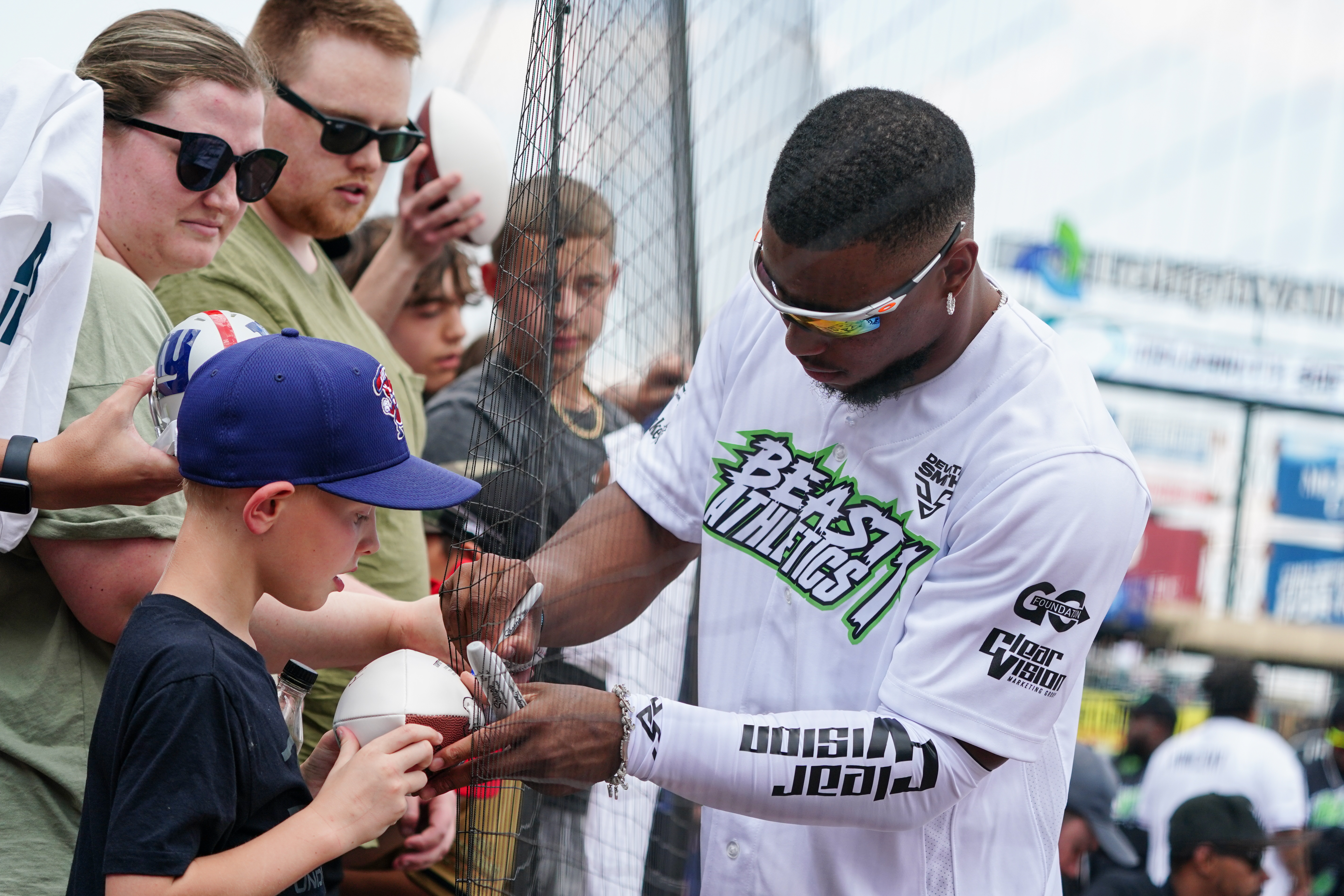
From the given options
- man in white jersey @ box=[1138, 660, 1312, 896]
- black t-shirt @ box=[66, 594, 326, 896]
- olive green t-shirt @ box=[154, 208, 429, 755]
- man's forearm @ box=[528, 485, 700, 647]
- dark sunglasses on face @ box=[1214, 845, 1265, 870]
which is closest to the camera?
black t-shirt @ box=[66, 594, 326, 896]

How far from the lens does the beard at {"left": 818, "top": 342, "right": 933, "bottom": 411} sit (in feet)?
5.62

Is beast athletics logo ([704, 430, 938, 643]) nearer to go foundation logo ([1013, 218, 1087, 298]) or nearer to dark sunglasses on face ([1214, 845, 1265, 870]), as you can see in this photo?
dark sunglasses on face ([1214, 845, 1265, 870])

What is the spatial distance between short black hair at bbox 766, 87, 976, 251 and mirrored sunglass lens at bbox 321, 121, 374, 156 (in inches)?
49.2

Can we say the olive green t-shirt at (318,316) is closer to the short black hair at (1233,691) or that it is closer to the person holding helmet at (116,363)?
the person holding helmet at (116,363)

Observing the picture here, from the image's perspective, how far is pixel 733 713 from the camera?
1.61 metres

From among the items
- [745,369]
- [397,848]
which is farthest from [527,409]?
[397,848]

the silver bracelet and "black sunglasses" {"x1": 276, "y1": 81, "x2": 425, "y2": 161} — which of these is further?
"black sunglasses" {"x1": 276, "y1": 81, "x2": 425, "y2": 161}

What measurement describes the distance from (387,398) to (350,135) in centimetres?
117

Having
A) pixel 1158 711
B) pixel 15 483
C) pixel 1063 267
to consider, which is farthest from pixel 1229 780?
pixel 1063 267

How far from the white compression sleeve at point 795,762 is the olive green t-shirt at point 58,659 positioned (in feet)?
2.41

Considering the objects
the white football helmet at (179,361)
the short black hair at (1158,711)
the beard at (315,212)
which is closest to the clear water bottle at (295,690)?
the white football helmet at (179,361)

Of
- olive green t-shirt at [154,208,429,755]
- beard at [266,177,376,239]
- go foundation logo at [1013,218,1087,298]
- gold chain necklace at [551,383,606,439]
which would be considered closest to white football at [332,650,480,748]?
gold chain necklace at [551,383,606,439]

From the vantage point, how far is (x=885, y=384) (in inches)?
68.1

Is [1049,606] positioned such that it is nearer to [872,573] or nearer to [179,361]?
[872,573]
